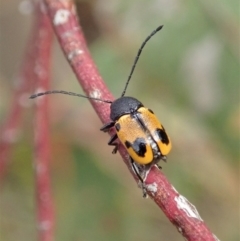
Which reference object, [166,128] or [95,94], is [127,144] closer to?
[95,94]

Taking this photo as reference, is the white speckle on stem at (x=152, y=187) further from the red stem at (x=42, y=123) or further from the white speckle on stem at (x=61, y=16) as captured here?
the red stem at (x=42, y=123)

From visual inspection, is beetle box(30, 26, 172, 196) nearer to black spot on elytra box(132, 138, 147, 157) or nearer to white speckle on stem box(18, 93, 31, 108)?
black spot on elytra box(132, 138, 147, 157)

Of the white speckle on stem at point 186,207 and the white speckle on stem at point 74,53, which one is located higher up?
the white speckle on stem at point 74,53

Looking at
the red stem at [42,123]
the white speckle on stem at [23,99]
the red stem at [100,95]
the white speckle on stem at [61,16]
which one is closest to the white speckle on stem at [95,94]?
the red stem at [100,95]

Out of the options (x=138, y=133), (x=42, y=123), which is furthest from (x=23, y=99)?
(x=138, y=133)

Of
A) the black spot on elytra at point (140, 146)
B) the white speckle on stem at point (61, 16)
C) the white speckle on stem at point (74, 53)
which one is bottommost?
the black spot on elytra at point (140, 146)

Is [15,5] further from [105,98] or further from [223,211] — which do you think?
[105,98]

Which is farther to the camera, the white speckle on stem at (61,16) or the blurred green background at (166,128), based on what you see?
the blurred green background at (166,128)
